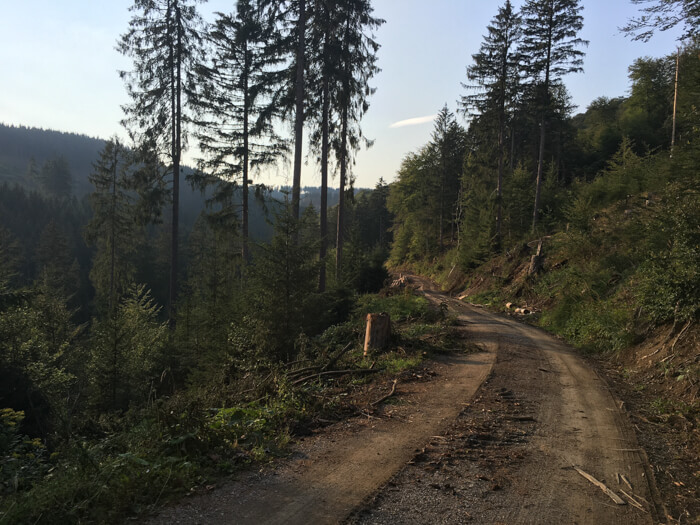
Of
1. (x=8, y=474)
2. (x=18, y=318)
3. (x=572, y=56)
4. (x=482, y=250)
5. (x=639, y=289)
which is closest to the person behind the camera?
(x=8, y=474)

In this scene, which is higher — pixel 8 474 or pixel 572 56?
pixel 572 56

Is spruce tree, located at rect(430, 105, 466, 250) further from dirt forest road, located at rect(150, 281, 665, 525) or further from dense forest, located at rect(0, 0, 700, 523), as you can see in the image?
dirt forest road, located at rect(150, 281, 665, 525)

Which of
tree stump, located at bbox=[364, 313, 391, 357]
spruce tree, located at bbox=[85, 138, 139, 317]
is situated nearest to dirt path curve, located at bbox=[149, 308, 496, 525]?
tree stump, located at bbox=[364, 313, 391, 357]

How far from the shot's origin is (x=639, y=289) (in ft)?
32.8

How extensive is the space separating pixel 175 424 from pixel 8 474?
1849 mm

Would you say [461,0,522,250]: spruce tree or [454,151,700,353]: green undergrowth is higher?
[461,0,522,250]: spruce tree

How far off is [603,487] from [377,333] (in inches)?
233

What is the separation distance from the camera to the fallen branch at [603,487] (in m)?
3.51

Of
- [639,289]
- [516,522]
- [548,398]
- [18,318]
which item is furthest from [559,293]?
[18,318]

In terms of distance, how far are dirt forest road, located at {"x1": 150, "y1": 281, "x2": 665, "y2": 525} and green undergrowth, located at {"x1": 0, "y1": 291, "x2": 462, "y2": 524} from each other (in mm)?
376

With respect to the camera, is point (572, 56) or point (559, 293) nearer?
point (559, 293)

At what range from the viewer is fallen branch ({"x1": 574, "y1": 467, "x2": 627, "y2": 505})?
3.51 meters

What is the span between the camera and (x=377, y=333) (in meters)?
9.34

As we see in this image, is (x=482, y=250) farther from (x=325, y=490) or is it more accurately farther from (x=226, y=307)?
(x=325, y=490)
